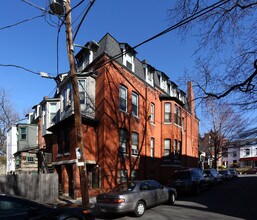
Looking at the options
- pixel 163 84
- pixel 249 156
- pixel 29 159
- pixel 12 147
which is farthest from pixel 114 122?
pixel 249 156

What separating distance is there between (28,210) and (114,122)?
613 inches

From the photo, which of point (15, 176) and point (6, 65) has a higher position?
point (6, 65)

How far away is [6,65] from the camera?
14141 mm

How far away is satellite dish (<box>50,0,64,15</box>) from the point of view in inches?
530

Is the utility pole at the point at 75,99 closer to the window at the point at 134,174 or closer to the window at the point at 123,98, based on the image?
the window at the point at 123,98

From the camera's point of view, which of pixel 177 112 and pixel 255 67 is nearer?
pixel 255 67

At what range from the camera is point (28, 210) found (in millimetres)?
6781

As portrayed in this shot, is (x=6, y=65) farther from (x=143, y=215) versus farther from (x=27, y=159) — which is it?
(x=27, y=159)

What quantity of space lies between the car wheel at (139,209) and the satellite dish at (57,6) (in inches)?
334

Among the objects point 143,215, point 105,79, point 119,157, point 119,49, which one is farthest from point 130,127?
point 143,215

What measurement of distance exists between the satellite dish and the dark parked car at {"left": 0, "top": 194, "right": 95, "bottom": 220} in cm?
893

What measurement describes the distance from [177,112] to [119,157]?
11.0m

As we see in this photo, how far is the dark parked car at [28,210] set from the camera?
6.54m

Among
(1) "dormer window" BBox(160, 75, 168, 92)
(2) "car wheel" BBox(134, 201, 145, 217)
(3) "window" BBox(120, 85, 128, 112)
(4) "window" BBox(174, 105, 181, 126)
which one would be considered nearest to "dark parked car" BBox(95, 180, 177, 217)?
(2) "car wheel" BBox(134, 201, 145, 217)
